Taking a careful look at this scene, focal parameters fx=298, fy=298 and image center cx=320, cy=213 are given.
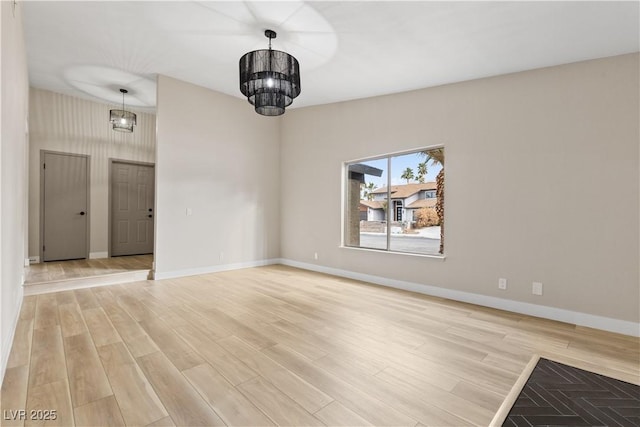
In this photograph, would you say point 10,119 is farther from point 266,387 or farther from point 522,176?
point 522,176

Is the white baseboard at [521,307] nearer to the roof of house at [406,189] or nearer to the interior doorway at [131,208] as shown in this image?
the roof of house at [406,189]

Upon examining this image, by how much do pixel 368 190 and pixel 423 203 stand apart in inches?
41.2

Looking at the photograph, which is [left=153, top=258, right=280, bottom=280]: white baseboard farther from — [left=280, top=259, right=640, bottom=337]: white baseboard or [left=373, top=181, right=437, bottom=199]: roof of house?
[left=373, top=181, right=437, bottom=199]: roof of house

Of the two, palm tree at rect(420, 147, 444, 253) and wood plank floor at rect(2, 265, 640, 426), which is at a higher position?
palm tree at rect(420, 147, 444, 253)

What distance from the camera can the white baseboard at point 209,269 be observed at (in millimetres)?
4808

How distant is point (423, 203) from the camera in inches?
178

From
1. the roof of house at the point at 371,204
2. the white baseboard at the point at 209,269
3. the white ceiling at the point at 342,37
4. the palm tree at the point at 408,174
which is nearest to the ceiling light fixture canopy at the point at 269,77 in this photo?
the white ceiling at the point at 342,37

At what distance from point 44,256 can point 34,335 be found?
3.92m

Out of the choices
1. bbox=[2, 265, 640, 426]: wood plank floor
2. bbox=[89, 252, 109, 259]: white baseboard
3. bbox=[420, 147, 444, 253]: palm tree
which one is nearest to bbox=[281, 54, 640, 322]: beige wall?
bbox=[420, 147, 444, 253]: palm tree

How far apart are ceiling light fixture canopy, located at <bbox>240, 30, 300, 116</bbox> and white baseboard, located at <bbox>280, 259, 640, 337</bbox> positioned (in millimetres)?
3118

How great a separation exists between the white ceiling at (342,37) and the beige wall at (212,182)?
2.73 feet

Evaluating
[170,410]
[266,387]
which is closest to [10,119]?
[170,410]

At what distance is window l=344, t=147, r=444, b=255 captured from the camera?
4.41 meters

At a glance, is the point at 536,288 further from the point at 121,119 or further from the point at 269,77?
the point at 121,119
